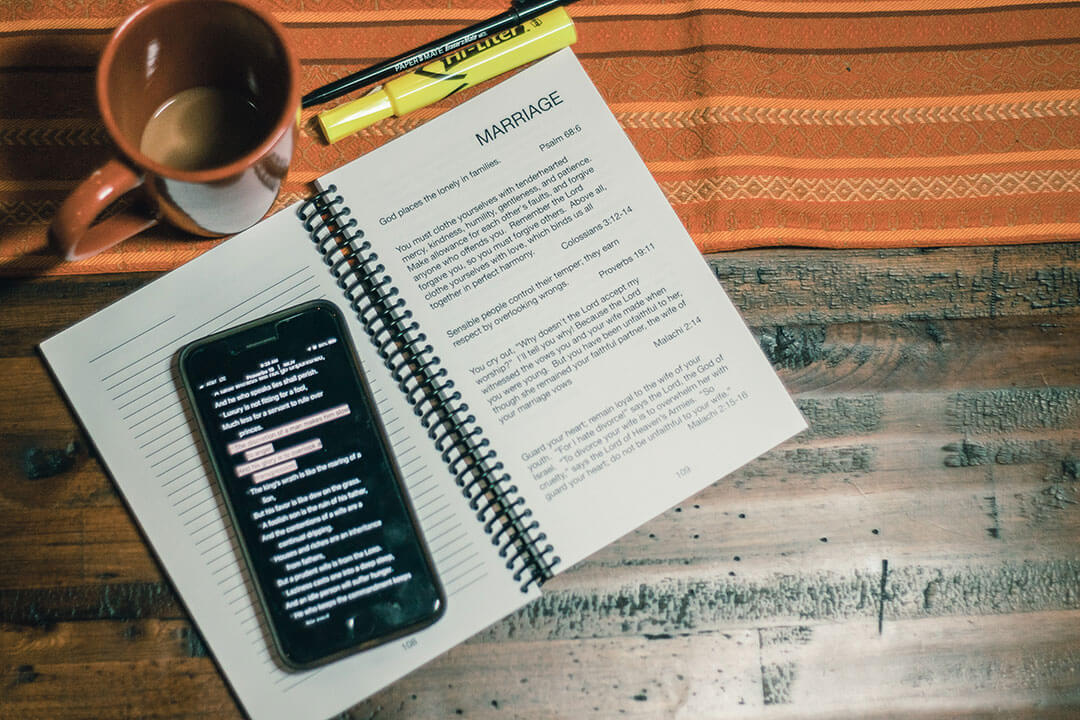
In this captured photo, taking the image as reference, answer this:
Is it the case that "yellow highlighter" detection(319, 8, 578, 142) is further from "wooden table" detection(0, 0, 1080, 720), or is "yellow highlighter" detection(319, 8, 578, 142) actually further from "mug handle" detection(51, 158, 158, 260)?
"mug handle" detection(51, 158, 158, 260)

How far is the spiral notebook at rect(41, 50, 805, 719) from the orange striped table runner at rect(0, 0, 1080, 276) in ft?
0.12

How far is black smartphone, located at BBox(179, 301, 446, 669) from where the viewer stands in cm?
48

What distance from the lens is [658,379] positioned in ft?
1.69

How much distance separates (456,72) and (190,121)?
172 millimetres

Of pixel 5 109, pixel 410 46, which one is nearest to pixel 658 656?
pixel 410 46

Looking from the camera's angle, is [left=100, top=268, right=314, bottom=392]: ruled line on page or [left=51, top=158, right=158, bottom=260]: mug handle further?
[left=100, top=268, right=314, bottom=392]: ruled line on page

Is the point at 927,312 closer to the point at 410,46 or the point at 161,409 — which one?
the point at 410,46

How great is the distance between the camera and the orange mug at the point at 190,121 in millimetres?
402

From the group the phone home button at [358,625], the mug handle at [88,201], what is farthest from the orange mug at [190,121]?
the phone home button at [358,625]

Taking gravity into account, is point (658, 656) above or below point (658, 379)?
below

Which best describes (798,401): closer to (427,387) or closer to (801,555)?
(801,555)

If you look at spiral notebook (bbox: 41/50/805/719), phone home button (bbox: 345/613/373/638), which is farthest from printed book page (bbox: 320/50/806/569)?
phone home button (bbox: 345/613/373/638)

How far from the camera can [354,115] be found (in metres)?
0.52

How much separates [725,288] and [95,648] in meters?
0.47
